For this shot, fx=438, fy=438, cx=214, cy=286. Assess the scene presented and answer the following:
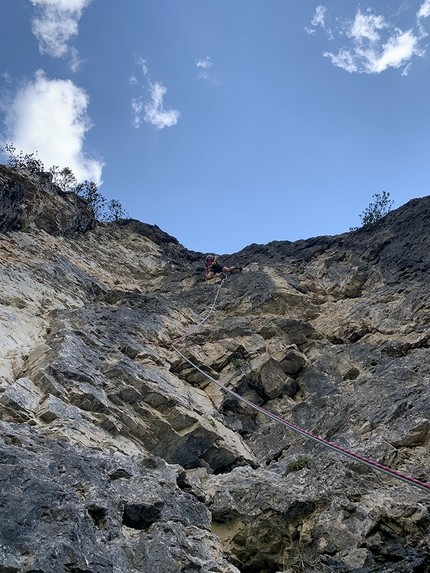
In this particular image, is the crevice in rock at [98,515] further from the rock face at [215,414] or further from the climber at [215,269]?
the climber at [215,269]

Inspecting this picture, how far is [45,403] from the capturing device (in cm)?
691

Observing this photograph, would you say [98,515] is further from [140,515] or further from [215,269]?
[215,269]

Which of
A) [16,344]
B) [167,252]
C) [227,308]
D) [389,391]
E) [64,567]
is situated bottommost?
[64,567]

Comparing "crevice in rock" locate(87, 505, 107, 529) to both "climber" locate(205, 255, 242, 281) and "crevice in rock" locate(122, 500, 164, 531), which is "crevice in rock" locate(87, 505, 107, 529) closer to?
"crevice in rock" locate(122, 500, 164, 531)

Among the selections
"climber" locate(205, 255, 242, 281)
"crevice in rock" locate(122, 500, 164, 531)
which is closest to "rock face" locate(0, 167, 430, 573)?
"crevice in rock" locate(122, 500, 164, 531)

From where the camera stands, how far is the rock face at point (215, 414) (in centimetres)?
488

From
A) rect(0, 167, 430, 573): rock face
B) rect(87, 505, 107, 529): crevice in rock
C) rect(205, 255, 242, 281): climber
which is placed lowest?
rect(87, 505, 107, 529): crevice in rock

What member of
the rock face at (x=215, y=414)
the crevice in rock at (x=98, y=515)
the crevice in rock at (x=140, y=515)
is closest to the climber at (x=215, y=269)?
the rock face at (x=215, y=414)

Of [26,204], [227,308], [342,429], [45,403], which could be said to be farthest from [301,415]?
[26,204]

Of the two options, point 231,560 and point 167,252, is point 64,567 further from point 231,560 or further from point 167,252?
point 167,252

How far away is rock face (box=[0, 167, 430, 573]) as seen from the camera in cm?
488

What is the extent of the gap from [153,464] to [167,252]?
1996 centimetres

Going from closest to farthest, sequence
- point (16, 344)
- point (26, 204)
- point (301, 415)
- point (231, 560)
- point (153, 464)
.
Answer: point (231, 560) → point (153, 464) → point (16, 344) → point (301, 415) → point (26, 204)

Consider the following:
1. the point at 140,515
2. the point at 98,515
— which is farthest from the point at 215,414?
the point at 98,515
